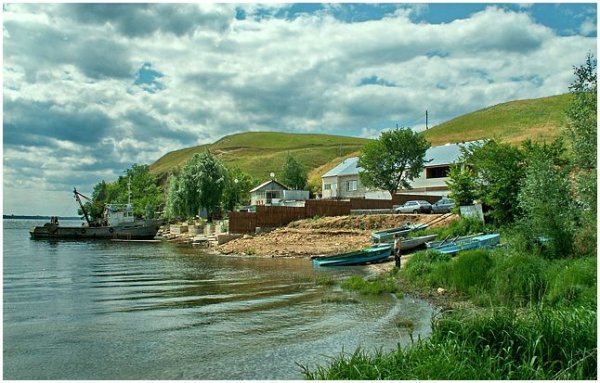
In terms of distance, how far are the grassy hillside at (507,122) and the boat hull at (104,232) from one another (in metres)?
66.0

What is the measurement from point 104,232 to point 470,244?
2302 inches

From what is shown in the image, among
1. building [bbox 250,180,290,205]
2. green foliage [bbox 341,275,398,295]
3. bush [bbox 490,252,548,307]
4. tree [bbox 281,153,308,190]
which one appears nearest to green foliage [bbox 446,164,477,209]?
green foliage [bbox 341,275,398,295]

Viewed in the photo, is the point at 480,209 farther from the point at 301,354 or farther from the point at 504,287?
the point at 301,354

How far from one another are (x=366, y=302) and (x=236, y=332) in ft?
19.6

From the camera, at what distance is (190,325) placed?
16.0 m

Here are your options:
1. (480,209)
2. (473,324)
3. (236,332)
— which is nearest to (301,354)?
(236,332)

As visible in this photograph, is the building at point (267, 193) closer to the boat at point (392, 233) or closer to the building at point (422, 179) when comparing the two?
the building at point (422, 179)

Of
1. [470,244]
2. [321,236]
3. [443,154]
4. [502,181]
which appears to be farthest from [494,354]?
[443,154]

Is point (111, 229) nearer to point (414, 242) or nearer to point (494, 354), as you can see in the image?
point (414, 242)

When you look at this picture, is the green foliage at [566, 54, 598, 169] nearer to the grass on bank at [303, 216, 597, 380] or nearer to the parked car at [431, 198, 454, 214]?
the grass on bank at [303, 216, 597, 380]

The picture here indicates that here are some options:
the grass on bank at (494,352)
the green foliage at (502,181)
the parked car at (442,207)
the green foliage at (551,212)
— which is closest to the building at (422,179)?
the parked car at (442,207)

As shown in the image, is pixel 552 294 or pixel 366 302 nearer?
pixel 552 294

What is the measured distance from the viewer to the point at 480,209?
1432 inches

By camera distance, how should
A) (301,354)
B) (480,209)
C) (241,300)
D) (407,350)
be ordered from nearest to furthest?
1. (407,350)
2. (301,354)
3. (241,300)
4. (480,209)
